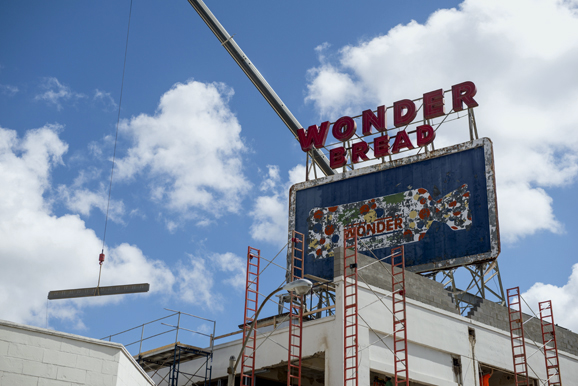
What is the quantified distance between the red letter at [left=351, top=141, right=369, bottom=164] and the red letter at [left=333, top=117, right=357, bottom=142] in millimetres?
929

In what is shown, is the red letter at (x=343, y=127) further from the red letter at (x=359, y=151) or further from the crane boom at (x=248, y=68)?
the crane boom at (x=248, y=68)

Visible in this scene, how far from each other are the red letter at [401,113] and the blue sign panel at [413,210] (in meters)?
2.98

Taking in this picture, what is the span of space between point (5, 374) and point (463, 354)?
1935 centimetres

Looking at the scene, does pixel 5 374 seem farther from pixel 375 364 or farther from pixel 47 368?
pixel 375 364

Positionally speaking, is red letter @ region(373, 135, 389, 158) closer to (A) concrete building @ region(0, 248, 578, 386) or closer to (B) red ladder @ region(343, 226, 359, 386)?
(A) concrete building @ region(0, 248, 578, 386)

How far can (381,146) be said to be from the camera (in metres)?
39.6

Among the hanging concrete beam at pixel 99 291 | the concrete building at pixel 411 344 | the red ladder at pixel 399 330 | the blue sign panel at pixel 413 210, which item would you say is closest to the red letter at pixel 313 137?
the blue sign panel at pixel 413 210

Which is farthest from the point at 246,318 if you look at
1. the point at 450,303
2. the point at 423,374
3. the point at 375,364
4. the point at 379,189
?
the point at 379,189

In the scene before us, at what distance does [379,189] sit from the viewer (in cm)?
3816

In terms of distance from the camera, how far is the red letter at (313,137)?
42.7m

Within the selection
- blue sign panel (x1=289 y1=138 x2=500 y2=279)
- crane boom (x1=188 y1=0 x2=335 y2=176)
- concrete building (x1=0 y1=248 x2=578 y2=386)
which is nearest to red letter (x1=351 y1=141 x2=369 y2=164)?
blue sign panel (x1=289 y1=138 x2=500 y2=279)

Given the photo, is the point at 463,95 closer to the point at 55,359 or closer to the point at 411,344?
the point at 411,344

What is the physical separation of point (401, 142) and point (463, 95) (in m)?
4.44

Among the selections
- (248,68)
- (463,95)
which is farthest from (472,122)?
(248,68)
